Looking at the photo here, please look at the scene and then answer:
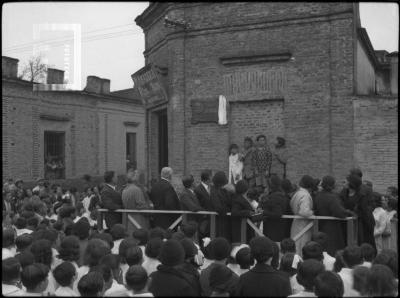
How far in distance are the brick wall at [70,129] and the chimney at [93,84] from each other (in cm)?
148

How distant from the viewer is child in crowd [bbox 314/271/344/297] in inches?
159

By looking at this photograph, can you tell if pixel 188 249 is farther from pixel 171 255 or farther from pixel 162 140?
pixel 162 140

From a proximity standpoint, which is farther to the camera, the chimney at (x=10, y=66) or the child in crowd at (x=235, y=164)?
the chimney at (x=10, y=66)

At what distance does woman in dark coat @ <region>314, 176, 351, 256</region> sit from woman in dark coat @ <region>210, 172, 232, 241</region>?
1411 millimetres

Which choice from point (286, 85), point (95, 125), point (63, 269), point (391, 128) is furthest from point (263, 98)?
point (95, 125)

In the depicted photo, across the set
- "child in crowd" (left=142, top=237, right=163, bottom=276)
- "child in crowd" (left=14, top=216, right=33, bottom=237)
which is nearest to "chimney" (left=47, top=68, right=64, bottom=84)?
"child in crowd" (left=14, top=216, right=33, bottom=237)

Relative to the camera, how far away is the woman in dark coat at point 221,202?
27.1 feet

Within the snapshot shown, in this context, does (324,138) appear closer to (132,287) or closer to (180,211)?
(180,211)

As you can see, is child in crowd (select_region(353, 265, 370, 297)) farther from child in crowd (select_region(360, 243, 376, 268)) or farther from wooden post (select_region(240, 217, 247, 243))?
wooden post (select_region(240, 217, 247, 243))

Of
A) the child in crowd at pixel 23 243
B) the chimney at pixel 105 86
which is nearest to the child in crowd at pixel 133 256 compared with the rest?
the child in crowd at pixel 23 243

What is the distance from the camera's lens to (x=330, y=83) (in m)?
Answer: 12.7

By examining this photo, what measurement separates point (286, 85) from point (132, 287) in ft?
31.7

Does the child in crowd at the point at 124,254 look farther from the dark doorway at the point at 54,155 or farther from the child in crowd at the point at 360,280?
the dark doorway at the point at 54,155

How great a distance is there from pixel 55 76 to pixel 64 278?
2292 centimetres
